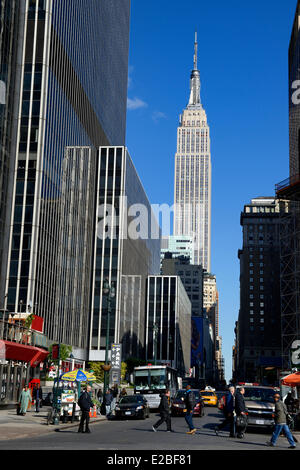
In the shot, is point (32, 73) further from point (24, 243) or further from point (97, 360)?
point (97, 360)

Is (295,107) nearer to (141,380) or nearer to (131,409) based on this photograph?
(141,380)

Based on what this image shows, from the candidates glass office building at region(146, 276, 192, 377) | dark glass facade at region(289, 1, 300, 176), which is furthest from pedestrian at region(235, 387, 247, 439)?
glass office building at region(146, 276, 192, 377)

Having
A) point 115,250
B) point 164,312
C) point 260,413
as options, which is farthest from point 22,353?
point 164,312

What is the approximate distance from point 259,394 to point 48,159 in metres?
44.7

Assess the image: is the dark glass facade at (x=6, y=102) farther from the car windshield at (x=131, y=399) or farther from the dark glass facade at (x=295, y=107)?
the dark glass facade at (x=295, y=107)

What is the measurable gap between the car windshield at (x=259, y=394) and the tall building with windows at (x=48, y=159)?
34.1 m

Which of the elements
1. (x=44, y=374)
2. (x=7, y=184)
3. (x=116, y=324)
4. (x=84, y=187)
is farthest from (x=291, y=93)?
(x=44, y=374)

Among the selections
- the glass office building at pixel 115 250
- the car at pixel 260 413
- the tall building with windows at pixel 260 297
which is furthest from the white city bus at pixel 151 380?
the tall building with windows at pixel 260 297

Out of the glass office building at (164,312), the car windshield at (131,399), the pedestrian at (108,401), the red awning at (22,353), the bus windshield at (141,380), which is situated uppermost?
the glass office building at (164,312)

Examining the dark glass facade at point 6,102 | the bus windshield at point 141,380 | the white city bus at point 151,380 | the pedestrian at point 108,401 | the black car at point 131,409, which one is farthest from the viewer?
the dark glass facade at point 6,102

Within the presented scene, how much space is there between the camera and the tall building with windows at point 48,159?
Result: 63438 millimetres

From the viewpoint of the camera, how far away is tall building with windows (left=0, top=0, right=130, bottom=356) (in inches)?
2498

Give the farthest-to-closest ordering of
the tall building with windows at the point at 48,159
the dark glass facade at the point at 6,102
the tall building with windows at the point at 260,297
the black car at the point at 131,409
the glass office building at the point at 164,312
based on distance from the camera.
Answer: the tall building with windows at the point at 260,297, the glass office building at the point at 164,312, the tall building with windows at the point at 48,159, the dark glass facade at the point at 6,102, the black car at the point at 131,409

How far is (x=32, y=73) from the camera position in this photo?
66.5 metres
